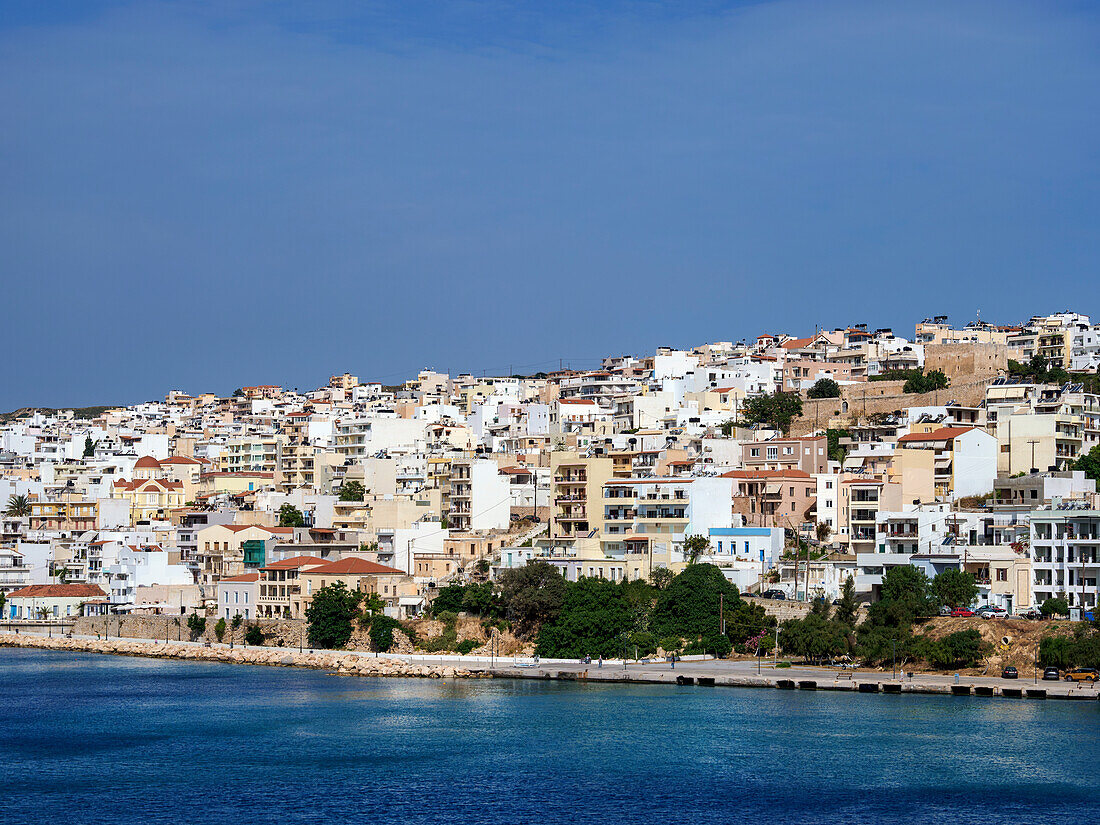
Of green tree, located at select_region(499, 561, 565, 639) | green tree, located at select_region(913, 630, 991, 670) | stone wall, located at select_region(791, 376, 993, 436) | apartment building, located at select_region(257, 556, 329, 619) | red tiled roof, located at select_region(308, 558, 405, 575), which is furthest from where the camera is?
stone wall, located at select_region(791, 376, 993, 436)

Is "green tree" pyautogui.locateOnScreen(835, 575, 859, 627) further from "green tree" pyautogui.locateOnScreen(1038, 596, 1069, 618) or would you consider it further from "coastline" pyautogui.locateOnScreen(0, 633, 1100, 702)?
"green tree" pyautogui.locateOnScreen(1038, 596, 1069, 618)

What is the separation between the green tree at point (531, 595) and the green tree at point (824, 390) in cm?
2704

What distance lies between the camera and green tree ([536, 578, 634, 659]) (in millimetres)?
50688

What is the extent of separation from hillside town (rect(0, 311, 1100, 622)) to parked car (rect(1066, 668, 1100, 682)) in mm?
3213

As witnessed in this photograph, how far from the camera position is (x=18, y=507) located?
272ft

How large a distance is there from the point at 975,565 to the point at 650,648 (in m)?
10.1

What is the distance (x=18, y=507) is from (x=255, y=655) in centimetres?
3027

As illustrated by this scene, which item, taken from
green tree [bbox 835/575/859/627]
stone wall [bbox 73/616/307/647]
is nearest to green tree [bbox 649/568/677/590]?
green tree [bbox 835/575/859/627]

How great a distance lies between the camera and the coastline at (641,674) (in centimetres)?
4231

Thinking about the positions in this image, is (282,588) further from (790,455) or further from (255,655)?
(790,455)

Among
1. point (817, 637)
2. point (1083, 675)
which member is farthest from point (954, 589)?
point (1083, 675)

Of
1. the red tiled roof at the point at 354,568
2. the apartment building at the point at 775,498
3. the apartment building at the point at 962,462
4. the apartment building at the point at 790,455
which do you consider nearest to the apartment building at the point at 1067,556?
the apartment building at the point at 962,462

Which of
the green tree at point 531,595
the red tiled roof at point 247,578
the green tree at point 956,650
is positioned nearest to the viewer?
the green tree at point 956,650

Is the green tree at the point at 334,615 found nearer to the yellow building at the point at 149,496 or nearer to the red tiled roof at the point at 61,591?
the red tiled roof at the point at 61,591
